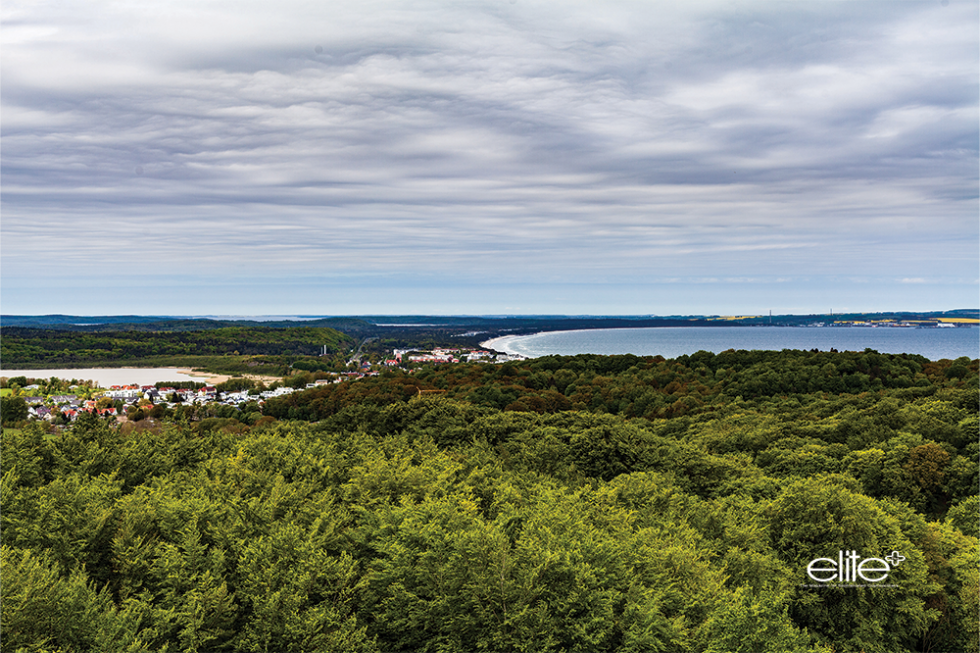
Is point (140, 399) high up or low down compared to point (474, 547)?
down

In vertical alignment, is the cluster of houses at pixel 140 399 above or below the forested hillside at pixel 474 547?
below

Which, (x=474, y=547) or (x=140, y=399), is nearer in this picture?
(x=474, y=547)

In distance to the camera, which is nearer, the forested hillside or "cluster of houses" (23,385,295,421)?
the forested hillside

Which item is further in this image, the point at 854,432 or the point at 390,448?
the point at 854,432

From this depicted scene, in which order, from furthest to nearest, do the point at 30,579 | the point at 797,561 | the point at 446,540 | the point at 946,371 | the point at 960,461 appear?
the point at 946,371 < the point at 960,461 < the point at 797,561 < the point at 446,540 < the point at 30,579

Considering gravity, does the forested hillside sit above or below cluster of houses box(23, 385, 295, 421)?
above

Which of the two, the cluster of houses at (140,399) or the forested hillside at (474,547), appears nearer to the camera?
the forested hillside at (474,547)

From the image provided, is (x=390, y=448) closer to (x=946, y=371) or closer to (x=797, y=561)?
(x=797, y=561)

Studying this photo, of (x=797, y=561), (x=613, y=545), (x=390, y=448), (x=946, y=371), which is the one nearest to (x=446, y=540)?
(x=613, y=545)
